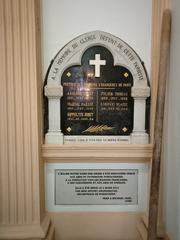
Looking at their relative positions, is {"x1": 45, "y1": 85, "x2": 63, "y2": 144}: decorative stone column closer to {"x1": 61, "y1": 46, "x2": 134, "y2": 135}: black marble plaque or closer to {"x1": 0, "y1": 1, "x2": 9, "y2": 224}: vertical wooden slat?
{"x1": 61, "y1": 46, "x2": 134, "y2": 135}: black marble plaque

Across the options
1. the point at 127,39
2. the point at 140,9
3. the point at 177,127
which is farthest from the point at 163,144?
the point at 140,9

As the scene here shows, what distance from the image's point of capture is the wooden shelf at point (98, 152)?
1.73m

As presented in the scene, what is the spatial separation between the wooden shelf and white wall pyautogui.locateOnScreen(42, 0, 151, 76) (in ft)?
2.45

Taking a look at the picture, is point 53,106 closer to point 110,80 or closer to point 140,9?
point 110,80

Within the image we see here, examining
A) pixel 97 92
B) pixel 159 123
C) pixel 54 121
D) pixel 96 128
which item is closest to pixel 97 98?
pixel 97 92

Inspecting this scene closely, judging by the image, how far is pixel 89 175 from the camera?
A: 180cm

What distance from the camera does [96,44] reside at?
5.64 feet

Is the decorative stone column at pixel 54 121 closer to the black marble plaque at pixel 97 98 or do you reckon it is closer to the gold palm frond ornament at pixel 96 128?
the black marble plaque at pixel 97 98

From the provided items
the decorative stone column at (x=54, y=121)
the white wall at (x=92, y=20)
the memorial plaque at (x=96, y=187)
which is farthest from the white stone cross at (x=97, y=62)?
the memorial plaque at (x=96, y=187)

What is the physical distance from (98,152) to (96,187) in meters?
0.31

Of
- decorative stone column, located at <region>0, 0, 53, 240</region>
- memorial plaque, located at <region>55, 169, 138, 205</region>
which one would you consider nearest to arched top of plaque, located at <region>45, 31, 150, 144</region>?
decorative stone column, located at <region>0, 0, 53, 240</region>

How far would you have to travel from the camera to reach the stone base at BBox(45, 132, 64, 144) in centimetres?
175

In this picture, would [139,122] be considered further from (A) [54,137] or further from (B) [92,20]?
(B) [92,20]

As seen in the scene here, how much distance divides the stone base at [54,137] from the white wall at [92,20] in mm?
608
